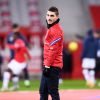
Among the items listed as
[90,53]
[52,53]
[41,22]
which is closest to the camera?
[52,53]

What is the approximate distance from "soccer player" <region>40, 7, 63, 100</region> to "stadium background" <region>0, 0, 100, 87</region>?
14257 mm

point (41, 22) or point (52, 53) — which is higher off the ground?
point (52, 53)

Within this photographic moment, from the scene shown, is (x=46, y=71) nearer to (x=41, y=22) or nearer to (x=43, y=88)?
(x=43, y=88)

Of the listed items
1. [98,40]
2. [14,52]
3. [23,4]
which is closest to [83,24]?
[23,4]

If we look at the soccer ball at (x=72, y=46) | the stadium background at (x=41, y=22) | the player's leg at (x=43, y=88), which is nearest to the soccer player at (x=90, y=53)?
the soccer ball at (x=72, y=46)

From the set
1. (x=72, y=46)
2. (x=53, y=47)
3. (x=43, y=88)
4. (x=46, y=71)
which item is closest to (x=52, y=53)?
(x=53, y=47)

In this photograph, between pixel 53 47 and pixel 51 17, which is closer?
pixel 53 47

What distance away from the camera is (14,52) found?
19609mm

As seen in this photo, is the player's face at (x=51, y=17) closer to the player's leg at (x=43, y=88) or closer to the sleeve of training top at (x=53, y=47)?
the sleeve of training top at (x=53, y=47)

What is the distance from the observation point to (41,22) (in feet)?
89.8

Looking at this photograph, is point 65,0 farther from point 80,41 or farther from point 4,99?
point 4,99

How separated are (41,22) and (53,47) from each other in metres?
15.5

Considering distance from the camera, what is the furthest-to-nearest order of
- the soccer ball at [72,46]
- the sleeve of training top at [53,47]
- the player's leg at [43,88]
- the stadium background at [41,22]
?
the stadium background at [41,22]
the soccer ball at [72,46]
the player's leg at [43,88]
the sleeve of training top at [53,47]

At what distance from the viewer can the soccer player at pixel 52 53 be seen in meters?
11.9
